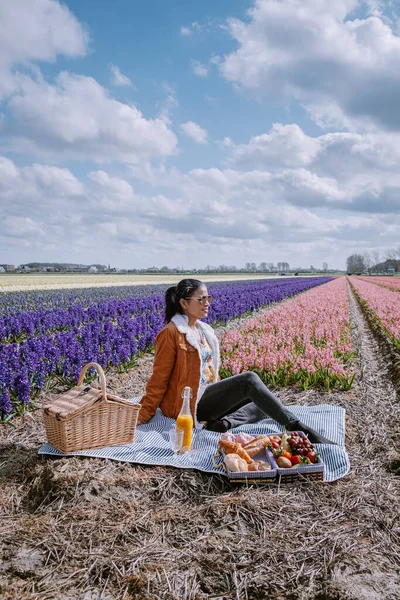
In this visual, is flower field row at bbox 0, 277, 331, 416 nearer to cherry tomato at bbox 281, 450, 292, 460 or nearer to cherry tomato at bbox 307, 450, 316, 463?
cherry tomato at bbox 281, 450, 292, 460

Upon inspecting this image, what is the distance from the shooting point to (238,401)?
4723 mm

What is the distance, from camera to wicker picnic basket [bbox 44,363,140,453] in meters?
4.05

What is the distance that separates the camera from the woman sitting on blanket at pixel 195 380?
455cm

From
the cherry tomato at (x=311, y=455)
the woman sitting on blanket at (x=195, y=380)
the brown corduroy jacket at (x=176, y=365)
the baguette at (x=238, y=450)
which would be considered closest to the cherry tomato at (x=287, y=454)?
the cherry tomato at (x=311, y=455)

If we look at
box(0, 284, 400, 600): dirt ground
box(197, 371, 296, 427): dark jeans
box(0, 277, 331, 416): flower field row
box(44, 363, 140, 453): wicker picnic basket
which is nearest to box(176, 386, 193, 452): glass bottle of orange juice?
box(0, 284, 400, 600): dirt ground

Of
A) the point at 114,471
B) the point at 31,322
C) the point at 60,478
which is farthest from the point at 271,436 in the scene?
the point at 31,322

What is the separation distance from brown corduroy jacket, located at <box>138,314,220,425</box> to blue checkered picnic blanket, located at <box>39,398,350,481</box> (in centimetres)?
25

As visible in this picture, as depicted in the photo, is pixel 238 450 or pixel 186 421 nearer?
pixel 238 450

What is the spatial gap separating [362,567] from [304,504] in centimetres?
77

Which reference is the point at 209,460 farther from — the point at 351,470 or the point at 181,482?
the point at 351,470

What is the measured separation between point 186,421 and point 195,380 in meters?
0.52

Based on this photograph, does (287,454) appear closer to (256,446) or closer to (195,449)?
(256,446)

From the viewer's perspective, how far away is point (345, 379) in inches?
284

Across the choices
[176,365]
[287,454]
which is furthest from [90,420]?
[287,454]
